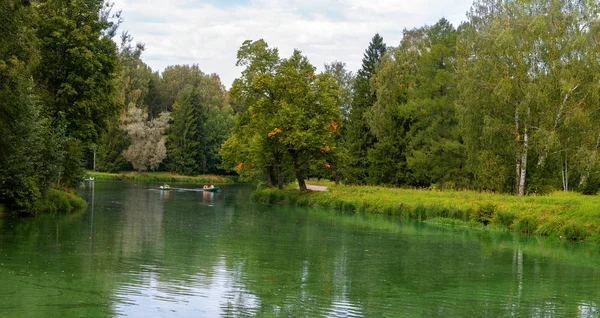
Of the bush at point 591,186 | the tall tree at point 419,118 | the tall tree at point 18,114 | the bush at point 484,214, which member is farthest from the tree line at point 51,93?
the bush at point 591,186

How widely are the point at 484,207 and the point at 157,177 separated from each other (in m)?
60.6

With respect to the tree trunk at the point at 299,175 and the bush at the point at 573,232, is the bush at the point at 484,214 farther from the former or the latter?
the tree trunk at the point at 299,175

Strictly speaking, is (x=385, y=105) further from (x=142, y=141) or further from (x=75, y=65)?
(x=142, y=141)

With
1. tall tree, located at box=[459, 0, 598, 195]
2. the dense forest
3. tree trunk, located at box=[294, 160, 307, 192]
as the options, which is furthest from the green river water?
tree trunk, located at box=[294, 160, 307, 192]

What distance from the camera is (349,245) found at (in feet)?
85.0

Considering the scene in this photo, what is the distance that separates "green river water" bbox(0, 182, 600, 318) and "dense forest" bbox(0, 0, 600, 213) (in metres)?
5.53

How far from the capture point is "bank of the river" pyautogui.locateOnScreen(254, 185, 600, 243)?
101 ft

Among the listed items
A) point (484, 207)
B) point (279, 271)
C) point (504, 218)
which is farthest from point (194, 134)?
point (279, 271)

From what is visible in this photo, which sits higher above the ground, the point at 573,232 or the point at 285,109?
the point at 285,109

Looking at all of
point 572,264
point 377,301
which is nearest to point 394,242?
point 572,264

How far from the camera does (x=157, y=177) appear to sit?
292 ft

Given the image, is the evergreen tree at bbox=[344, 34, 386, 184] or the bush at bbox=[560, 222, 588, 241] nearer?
the bush at bbox=[560, 222, 588, 241]

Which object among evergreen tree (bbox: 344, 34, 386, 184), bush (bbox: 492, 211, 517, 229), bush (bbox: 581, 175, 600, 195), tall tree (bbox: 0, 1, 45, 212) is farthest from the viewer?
evergreen tree (bbox: 344, 34, 386, 184)

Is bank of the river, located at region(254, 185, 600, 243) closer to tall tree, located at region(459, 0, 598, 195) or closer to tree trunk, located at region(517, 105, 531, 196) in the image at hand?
tree trunk, located at region(517, 105, 531, 196)
